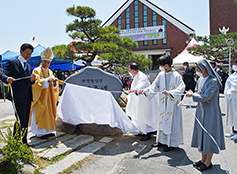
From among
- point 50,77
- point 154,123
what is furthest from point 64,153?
point 154,123

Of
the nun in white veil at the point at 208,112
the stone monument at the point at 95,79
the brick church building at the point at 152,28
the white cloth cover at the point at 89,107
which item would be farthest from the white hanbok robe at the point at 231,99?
the brick church building at the point at 152,28

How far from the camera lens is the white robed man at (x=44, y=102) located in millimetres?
4094

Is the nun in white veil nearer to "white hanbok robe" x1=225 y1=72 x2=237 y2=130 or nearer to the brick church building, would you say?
"white hanbok robe" x1=225 y1=72 x2=237 y2=130

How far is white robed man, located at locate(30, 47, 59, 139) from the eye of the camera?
161 inches

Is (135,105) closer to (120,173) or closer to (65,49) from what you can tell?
(120,173)

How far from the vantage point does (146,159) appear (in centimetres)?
349

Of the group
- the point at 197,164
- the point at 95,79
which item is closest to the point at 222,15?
the point at 95,79

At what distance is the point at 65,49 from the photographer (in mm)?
7961

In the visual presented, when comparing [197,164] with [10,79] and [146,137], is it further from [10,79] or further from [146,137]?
[10,79]

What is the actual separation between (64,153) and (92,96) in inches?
56.0

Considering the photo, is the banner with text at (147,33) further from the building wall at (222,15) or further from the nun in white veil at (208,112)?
the nun in white veil at (208,112)

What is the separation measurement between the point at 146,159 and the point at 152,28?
96.2 ft

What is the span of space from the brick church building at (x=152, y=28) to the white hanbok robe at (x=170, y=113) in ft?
88.7

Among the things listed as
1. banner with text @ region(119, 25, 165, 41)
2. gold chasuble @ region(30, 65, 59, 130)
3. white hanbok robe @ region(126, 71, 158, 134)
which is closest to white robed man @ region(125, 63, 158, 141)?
white hanbok robe @ region(126, 71, 158, 134)
